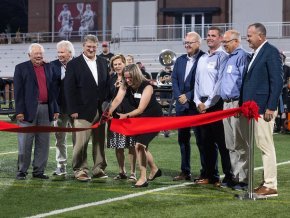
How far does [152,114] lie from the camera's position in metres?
10.4

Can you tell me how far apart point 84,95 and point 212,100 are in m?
1.84

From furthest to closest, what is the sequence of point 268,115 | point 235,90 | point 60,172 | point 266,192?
1. point 60,172
2. point 235,90
3. point 266,192
4. point 268,115

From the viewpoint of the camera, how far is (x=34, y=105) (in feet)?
35.8

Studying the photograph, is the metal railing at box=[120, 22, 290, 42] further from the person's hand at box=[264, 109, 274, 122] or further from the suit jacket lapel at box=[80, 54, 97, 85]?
the person's hand at box=[264, 109, 274, 122]

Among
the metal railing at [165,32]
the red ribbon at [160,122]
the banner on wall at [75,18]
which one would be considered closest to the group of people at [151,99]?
the red ribbon at [160,122]

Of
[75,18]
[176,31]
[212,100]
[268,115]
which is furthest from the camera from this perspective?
[75,18]

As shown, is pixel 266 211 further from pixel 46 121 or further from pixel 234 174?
pixel 46 121

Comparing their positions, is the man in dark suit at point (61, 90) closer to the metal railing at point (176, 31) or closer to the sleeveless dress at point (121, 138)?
the sleeveless dress at point (121, 138)

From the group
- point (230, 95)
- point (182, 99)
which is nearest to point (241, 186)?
point (230, 95)

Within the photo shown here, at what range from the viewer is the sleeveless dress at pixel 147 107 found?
1020 centimetres

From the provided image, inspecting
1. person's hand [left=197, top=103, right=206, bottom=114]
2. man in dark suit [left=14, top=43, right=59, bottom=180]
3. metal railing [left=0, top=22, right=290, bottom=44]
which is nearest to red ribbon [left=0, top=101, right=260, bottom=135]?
person's hand [left=197, top=103, right=206, bottom=114]

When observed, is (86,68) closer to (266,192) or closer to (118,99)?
(118,99)

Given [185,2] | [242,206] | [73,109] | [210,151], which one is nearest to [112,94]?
[73,109]

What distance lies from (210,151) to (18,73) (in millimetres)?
2836
